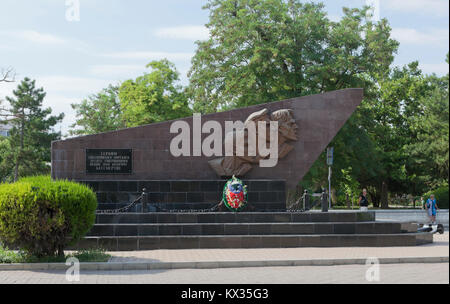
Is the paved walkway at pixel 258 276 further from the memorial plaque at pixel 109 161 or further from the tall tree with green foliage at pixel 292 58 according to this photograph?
the tall tree with green foliage at pixel 292 58

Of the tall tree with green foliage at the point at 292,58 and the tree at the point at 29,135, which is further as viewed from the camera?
the tree at the point at 29,135

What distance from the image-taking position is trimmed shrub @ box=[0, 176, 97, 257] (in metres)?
10.3

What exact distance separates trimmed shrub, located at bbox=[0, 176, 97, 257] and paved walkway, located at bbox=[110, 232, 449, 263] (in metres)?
1.24

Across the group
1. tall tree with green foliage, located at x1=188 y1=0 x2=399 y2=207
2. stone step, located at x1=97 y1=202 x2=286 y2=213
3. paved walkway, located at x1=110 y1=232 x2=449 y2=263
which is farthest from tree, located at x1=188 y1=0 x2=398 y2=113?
paved walkway, located at x1=110 y1=232 x2=449 y2=263

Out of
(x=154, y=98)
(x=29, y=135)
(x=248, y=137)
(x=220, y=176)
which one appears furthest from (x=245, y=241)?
(x=29, y=135)

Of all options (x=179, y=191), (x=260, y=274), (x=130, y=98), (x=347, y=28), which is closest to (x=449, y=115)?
(x=260, y=274)

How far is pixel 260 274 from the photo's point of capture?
31.0 ft

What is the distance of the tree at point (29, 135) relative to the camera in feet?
122

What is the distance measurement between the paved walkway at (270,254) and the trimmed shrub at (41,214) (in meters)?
1.24

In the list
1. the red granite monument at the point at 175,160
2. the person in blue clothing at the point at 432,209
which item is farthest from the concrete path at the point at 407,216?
the red granite monument at the point at 175,160

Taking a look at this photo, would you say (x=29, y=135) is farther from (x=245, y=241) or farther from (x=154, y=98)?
(x=245, y=241)

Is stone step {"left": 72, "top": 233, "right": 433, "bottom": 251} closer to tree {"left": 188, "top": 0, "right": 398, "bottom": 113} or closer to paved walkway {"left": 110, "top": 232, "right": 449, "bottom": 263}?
paved walkway {"left": 110, "top": 232, "right": 449, "bottom": 263}

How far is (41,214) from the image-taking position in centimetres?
1042

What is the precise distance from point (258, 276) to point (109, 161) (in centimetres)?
743
